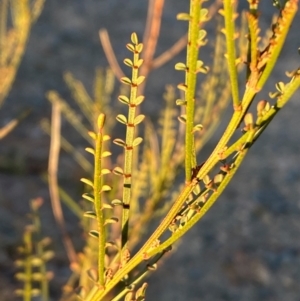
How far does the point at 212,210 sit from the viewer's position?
2961 mm

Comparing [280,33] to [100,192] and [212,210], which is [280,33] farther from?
[212,210]

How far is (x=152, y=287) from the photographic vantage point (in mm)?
2398

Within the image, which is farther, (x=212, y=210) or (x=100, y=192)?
(x=212, y=210)

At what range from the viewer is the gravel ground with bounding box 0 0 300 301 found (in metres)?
2.49

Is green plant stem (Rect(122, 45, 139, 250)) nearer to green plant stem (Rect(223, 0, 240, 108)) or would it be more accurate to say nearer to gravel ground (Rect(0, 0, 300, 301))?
green plant stem (Rect(223, 0, 240, 108))

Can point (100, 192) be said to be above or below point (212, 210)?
below

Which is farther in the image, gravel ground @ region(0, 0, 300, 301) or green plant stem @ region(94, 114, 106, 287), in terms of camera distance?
gravel ground @ region(0, 0, 300, 301)

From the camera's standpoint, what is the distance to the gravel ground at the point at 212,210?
249cm

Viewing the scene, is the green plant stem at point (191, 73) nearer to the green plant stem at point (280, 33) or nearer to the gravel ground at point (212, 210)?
the green plant stem at point (280, 33)

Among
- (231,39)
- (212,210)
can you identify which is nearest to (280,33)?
(231,39)

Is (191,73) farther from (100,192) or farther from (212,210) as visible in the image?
(212,210)

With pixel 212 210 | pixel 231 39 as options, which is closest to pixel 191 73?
pixel 231 39

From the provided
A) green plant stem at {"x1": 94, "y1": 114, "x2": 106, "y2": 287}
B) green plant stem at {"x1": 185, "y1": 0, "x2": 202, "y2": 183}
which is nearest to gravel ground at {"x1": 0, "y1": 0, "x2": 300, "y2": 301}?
green plant stem at {"x1": 94, "y1": 114, "x2": 106, "y2": 287}

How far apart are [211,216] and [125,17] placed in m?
2.42
